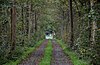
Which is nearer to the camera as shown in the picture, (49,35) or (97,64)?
(97,64)

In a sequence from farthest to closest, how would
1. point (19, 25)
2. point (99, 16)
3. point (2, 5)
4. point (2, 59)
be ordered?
point (19, 25)
point (2, 59)
point (2, 5)
point (99, 16)

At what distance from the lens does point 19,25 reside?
36500 mm

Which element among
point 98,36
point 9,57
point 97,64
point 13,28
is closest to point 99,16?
point 98,36

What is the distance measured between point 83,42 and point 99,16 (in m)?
8.37

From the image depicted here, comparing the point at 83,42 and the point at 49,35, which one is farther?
the point at 49,35

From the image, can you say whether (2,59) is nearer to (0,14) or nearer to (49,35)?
(0,14)

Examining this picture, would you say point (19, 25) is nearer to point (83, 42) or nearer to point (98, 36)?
point (83, 42)

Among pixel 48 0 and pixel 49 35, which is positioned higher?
pixel 48 0

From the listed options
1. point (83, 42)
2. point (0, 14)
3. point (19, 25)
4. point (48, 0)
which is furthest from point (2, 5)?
point (48, 0)

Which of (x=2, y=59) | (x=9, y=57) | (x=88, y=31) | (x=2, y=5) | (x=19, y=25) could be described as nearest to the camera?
(x=2, y=5)

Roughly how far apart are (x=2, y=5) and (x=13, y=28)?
822 centimetres

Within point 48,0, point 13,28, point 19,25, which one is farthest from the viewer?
point 48,0

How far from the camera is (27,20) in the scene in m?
46.9

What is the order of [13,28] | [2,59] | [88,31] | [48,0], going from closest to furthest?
1. [2,59]
2. [88,31]
3. [13,28]
4. [48,0]
